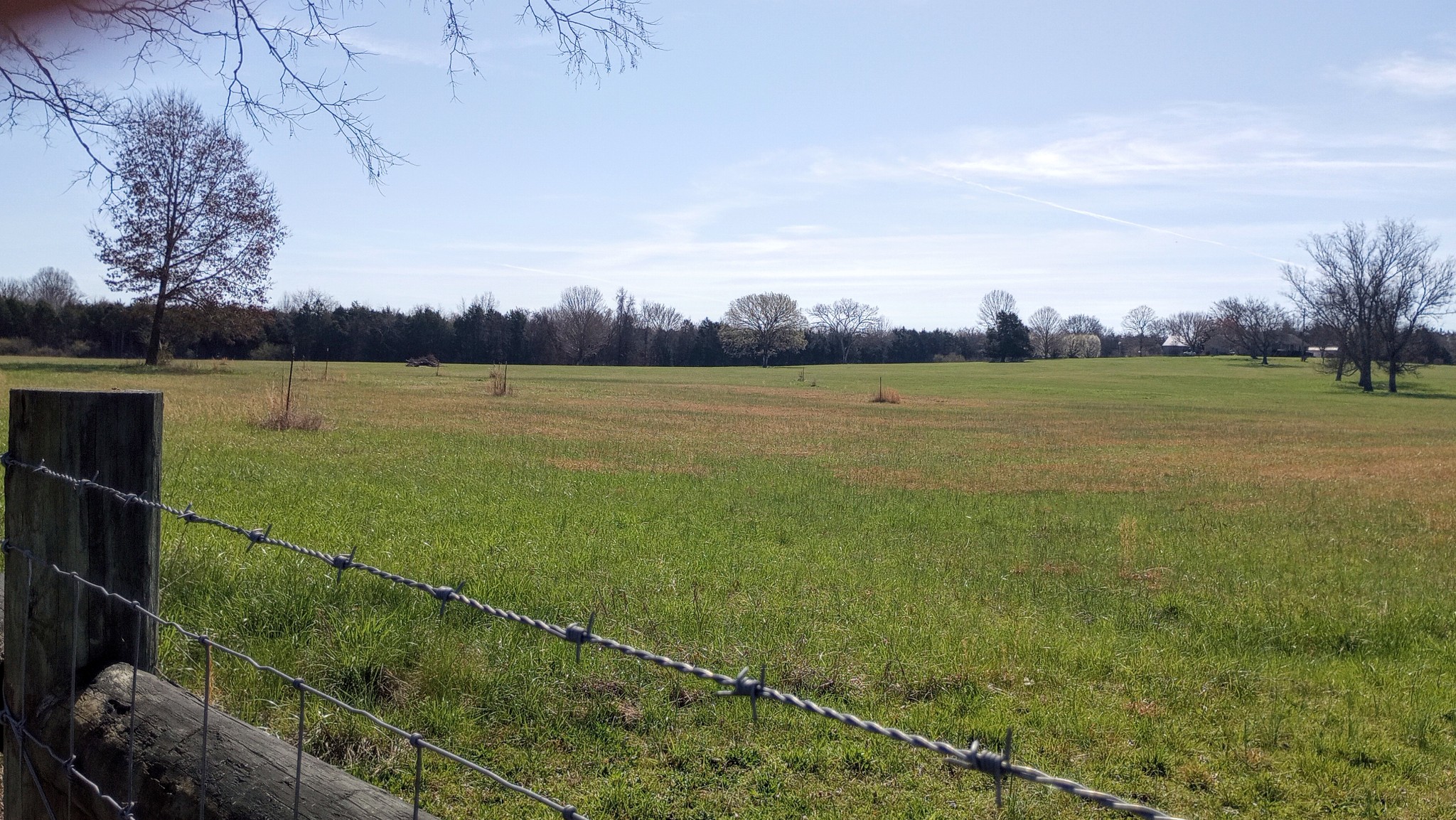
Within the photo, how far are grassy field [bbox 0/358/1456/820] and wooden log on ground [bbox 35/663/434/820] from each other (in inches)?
70.0

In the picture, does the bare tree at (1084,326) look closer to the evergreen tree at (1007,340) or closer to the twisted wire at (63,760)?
the evergreen tree at (1007,340)

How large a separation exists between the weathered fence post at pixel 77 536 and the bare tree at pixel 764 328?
115 meters

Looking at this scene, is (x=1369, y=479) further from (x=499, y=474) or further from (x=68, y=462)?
(x=68, y=462)

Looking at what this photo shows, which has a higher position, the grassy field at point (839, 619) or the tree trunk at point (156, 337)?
the tree trunk at point (156, 337)

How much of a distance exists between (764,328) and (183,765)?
4845 inches

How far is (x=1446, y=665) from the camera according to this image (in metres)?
6.95

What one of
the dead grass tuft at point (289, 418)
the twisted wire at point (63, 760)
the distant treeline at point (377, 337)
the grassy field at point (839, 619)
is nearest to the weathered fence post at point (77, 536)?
the twisted wire at point (63, 760)

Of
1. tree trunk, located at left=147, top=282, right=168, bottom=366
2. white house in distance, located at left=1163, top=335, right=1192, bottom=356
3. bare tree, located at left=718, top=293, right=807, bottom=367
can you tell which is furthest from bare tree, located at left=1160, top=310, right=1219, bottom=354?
tree trunk, located at left=147, top=282, right=168, bottom=366

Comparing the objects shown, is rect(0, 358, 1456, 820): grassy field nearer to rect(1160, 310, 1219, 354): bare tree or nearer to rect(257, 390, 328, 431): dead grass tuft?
rect(257, 390, 328, 431): dead grass tuft

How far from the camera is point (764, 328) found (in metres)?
125

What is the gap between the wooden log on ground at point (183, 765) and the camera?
210cm

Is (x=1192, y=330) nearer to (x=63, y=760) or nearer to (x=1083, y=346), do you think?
(x=1083, y=346)

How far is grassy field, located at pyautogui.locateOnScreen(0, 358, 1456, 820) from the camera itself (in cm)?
457

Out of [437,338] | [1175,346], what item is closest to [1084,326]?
[1175,346]
